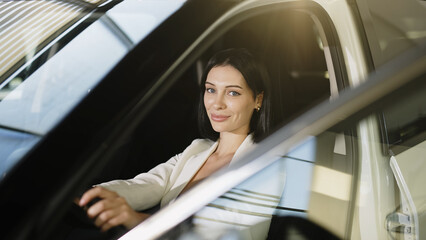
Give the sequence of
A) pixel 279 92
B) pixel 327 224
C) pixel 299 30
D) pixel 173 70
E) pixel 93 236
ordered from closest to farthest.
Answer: pixel 93 236 < pixel 173 70 < pixel 327 224 < pixel 279 92 < pixel 299 30

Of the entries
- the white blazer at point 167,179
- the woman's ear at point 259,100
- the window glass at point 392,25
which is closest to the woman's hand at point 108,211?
the white blazer at point 167,179

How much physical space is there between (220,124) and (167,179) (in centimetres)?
27

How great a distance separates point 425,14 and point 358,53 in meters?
0.34

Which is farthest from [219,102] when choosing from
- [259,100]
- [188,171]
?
[188,171]

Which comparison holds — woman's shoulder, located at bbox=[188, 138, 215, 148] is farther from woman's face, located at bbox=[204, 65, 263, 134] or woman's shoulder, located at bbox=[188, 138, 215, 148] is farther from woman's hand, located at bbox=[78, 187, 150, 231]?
woman's hand, located at bbox=[78, 187, 150, 231]

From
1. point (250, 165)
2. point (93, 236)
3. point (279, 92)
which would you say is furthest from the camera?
point (279, 92)

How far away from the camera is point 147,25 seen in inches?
50.6

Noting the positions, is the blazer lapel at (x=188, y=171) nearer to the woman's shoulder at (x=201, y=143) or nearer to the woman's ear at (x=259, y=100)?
the woman's shoulder at (x=201, y=143)

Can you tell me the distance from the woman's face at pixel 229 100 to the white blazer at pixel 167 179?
7 cm

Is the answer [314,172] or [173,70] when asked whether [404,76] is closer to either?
[314,172]

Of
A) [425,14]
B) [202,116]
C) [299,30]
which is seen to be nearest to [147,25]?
[202,116]

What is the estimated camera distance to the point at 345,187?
1.37 m

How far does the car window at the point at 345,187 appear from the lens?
38.9 inches

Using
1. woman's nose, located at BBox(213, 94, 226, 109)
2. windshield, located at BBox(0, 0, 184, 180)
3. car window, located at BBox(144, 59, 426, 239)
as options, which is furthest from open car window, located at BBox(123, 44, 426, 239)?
windshield, located at BBox(0, 0, 184, 180)
